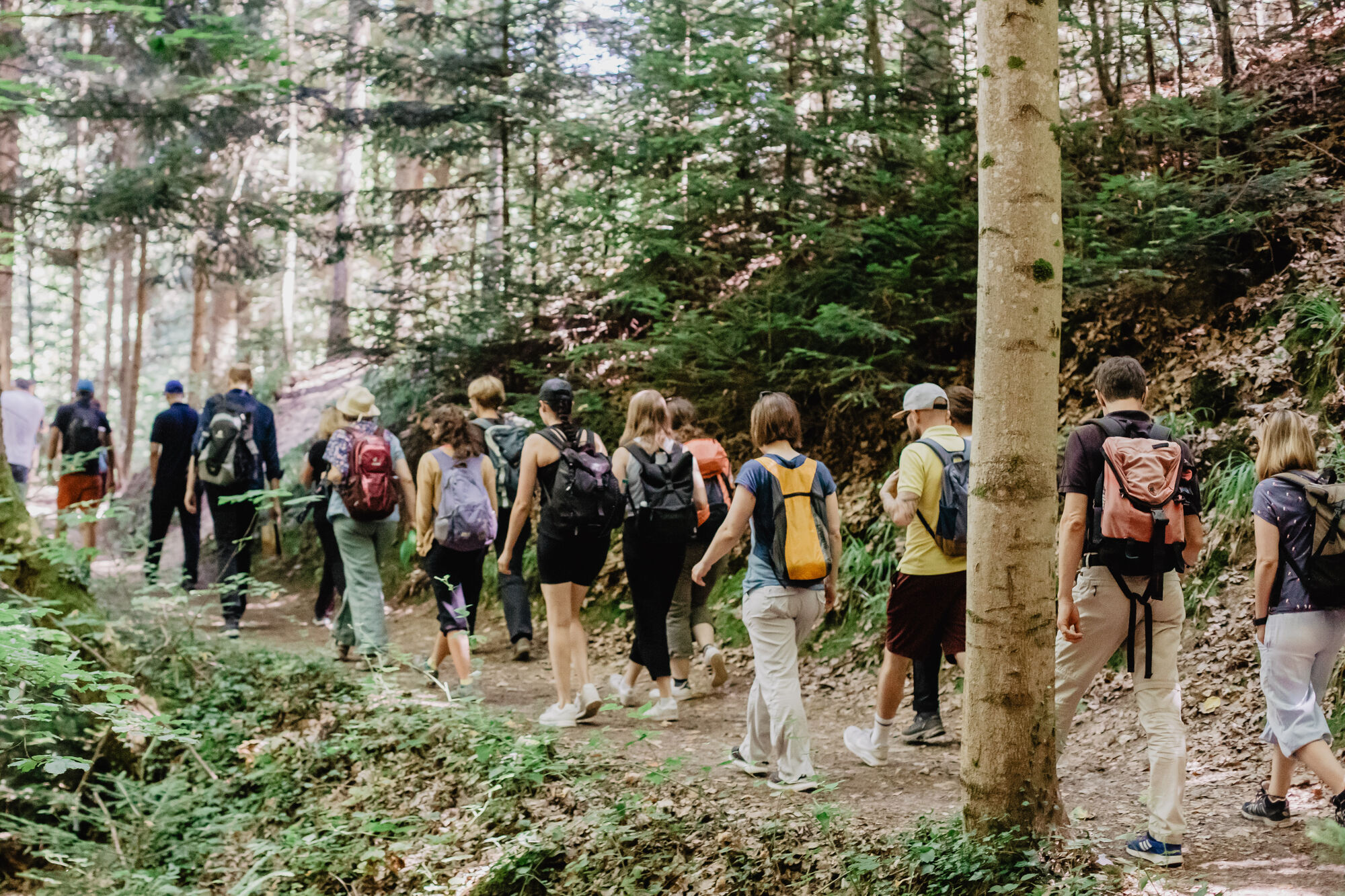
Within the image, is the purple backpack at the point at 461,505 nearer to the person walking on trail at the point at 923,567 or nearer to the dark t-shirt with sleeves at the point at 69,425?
the person walking on trail at the point at 923,567

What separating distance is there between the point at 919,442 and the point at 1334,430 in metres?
3.18

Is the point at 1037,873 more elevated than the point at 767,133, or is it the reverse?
the point at 767,133

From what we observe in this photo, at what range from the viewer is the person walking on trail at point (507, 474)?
8.11 m

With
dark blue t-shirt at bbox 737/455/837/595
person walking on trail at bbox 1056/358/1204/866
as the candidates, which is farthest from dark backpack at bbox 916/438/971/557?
person walking on trail at bbox 1056/358/1204/866

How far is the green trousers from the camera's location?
7.99m

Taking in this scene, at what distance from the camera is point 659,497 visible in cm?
666

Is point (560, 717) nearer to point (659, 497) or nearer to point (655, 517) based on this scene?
point (655, 517)

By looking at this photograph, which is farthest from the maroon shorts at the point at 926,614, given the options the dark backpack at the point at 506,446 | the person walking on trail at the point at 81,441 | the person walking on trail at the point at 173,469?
the person walking on trail at the point at 81,441

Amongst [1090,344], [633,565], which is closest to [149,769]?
[633,565]

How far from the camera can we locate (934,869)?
12.8ft

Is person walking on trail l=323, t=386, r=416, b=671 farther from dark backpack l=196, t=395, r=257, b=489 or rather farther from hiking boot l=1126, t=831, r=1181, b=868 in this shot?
hiking boot l=1126, t=831, r=1181, b=868

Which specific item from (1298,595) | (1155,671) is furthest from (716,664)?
(1298,595)

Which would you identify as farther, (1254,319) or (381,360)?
(381,360)

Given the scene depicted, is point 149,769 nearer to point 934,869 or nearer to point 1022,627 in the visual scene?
point 934,869
